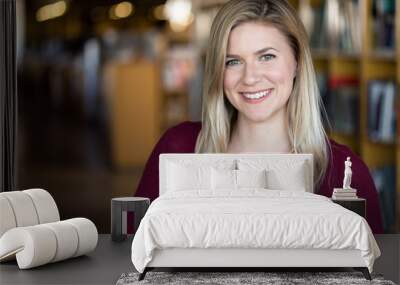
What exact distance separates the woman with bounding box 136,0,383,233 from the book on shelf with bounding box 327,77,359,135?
4.77 feet

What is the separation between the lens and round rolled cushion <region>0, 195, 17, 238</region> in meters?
4.64

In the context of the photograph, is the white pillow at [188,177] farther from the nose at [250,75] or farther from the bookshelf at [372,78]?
the bookshelf at [372,78]

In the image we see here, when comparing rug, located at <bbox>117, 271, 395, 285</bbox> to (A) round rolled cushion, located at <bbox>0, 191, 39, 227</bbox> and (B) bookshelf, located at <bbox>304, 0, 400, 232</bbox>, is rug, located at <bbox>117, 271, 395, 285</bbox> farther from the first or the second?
(B) bookshelf, located at <bbox>304, 0, 400, 232</bbox>

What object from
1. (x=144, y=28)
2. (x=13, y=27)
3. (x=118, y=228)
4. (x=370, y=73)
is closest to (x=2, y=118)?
(x=13, y=27)

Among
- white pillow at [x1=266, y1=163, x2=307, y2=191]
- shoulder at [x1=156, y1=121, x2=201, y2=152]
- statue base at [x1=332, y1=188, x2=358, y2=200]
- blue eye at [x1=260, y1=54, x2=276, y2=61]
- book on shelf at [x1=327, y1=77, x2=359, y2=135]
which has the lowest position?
statue base at [x1=332, y1=188, x2=358, y2=200]

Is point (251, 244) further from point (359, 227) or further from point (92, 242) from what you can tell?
point (92, 242)

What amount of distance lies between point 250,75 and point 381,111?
1.35 meters

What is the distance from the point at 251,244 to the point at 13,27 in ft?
6.95

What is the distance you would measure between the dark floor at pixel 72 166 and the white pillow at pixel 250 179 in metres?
3.96

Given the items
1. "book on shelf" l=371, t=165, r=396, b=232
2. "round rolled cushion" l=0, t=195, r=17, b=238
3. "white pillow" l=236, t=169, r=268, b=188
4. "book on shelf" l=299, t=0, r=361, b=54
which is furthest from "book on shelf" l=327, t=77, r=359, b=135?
"round rolled cushion" l=0, t=195, r=17, b=238

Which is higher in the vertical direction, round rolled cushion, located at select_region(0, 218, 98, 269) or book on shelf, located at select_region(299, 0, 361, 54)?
book on shelf, located at select_region(299, 0, 361, 54)

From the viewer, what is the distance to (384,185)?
6.50 metres

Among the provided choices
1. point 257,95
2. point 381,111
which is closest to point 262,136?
point 257,95

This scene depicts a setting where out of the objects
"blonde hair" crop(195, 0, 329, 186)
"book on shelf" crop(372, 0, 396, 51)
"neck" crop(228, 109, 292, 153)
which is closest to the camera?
"blonde hair" crop(195, 0, 329, 186)
